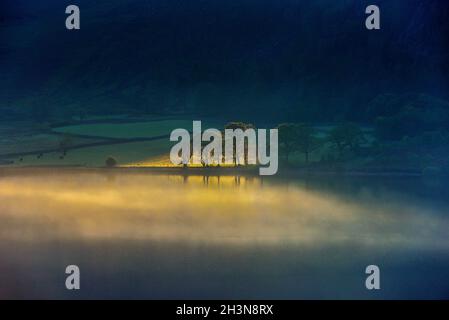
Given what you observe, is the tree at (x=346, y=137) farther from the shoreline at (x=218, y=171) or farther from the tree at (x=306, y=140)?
the shoreline at (x=218, y=171)

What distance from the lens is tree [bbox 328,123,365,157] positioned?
12.3 meters

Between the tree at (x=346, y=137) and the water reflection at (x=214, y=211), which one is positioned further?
the tree at (x=346, y=137)

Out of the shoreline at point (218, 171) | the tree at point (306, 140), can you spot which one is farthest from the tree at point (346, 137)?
the shoreline at point (218, 171)

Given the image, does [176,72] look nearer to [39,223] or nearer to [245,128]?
[245,128]

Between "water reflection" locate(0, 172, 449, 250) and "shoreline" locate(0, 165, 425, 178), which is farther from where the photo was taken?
"shoreline" locate(0, 165, 425, 178)

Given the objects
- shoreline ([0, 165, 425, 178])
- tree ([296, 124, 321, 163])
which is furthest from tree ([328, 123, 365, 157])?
shoreline ([0, 165, 425, 178])

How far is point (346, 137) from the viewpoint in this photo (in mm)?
12555

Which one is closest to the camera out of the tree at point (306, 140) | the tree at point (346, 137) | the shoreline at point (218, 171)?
the shoreline at point (218, 171)

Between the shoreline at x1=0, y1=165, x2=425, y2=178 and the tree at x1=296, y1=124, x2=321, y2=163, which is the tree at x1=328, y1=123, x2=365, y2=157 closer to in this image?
the tree at x1=296, y1=124, x2=321, y2=163

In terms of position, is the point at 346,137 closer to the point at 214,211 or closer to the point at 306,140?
the point at 306,140

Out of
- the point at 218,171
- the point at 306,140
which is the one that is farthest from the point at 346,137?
the point at 218,171

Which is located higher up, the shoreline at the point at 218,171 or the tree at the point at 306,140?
the tree at the point at 306,140

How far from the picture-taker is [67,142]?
12773mm

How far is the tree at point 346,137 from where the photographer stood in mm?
12336
